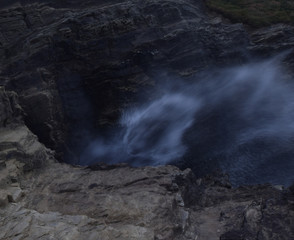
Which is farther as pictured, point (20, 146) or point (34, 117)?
point (34, 117)

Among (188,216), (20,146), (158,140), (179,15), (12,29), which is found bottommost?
(158,140)

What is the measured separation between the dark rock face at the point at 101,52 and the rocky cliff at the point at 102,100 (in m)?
0.10

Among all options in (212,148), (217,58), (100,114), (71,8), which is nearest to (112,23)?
(71,8)

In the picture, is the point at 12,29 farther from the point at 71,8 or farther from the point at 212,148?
the point at 212,148

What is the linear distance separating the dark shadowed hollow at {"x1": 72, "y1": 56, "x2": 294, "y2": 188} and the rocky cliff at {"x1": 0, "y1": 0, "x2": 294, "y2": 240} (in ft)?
5.00

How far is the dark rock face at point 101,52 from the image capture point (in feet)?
97.3

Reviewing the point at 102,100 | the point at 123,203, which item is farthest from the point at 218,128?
the point at 123,203

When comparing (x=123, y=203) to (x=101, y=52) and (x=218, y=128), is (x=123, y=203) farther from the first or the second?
(x=101, y=52)

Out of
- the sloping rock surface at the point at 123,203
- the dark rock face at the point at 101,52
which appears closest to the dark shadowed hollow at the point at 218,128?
the dark rock face at the point at 101,52

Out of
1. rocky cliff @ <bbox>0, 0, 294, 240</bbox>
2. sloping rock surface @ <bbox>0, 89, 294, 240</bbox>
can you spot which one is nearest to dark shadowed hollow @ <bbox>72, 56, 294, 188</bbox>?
rocky cliff @ <bbox>0, 0, 294, 240</bbox>

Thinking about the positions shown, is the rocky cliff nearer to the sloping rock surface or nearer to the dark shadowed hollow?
the sloping rock surface

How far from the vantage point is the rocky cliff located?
45.4 ft

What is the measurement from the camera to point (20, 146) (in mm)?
18531

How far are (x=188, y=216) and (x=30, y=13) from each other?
91.2 ft
